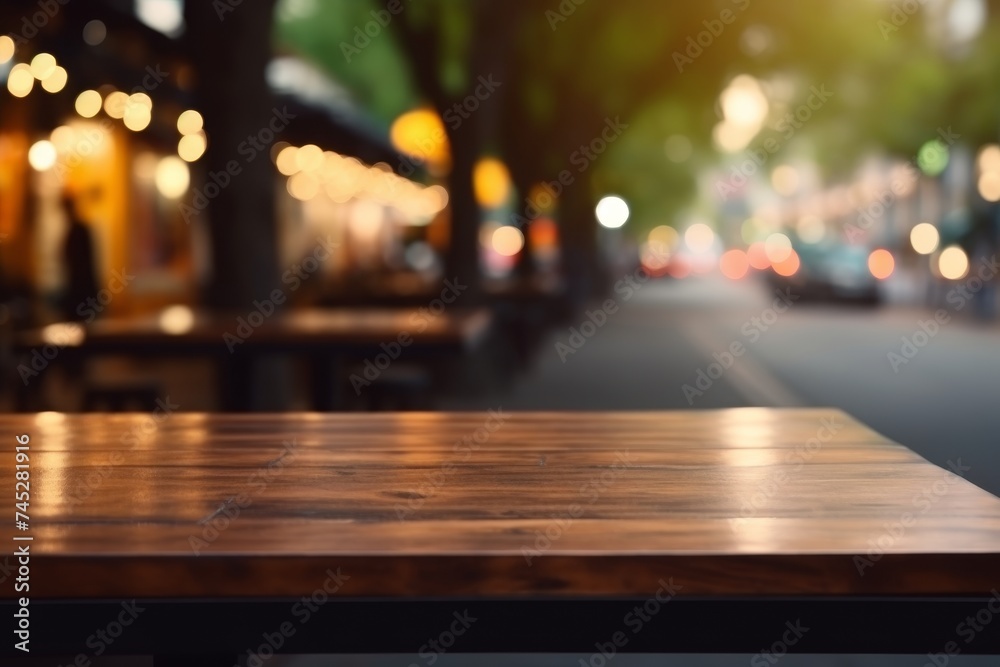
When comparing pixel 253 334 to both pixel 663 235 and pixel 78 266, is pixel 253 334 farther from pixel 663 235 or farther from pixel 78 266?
pixel 663 235

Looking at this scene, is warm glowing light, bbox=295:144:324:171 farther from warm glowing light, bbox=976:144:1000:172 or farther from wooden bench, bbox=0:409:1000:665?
warm glowing light, bbox=976:144:1000:172

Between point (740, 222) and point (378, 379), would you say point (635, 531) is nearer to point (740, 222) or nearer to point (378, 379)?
point (378, 379)

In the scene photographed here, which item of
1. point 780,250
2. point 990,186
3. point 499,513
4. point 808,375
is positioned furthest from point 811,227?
point 499,513

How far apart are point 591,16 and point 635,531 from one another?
2057 cm

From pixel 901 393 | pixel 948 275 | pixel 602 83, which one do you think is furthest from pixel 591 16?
pixel 948 275

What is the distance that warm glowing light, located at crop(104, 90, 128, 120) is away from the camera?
1925 cm

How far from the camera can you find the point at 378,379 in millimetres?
9016

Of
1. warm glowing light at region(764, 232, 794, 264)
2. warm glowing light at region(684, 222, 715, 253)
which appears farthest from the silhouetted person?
warm glowing light at region(684, 222, 715, 253)

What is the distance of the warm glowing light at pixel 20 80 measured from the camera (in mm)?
16859

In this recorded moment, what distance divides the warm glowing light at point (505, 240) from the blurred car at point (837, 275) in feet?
78.5

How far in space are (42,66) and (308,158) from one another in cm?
922

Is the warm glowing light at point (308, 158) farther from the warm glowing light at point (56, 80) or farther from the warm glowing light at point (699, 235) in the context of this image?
the warm glowing light at point (699, 235)

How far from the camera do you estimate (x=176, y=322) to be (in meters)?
8.90

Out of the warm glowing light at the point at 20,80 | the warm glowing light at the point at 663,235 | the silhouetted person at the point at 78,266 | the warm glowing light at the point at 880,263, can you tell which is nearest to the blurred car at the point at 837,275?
the warm glowing light at the point at 880,263
